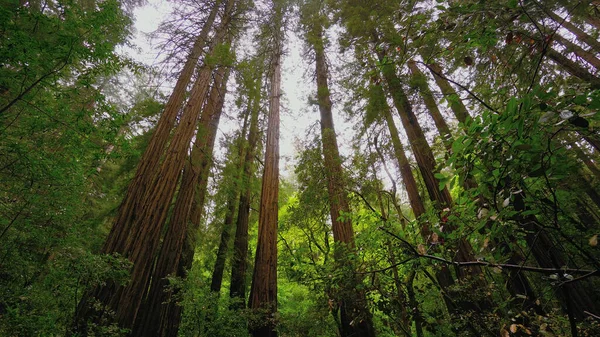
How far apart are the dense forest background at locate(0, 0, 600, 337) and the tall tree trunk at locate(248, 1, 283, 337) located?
45 millimetres

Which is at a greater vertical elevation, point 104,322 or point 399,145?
point 399,145

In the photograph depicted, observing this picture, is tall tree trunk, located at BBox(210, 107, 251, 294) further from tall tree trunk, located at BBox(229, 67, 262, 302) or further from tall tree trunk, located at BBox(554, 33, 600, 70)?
tall tree trunk, located at BBox(554, 33, 600, 70)

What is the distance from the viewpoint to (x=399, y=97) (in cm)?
591

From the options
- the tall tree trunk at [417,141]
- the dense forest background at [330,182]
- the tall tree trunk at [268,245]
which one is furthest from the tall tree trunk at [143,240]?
the tall tree trunk at [417,141]

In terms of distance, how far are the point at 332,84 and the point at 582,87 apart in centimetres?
917

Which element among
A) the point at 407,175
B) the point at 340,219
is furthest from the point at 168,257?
the point at 407,175

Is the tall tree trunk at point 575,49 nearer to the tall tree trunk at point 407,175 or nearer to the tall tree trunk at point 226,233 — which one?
the tall tree trunk at point 407,175

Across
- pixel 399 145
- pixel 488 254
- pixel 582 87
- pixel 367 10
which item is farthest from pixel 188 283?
pixel 367 10

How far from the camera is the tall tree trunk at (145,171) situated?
381 centimetres

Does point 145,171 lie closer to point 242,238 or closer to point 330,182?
point 330,182

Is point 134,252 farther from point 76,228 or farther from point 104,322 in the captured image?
point 76,228

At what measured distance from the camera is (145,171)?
→ 450cm

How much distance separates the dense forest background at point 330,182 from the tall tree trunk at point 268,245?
5 cm

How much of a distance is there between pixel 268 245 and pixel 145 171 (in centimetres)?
289
